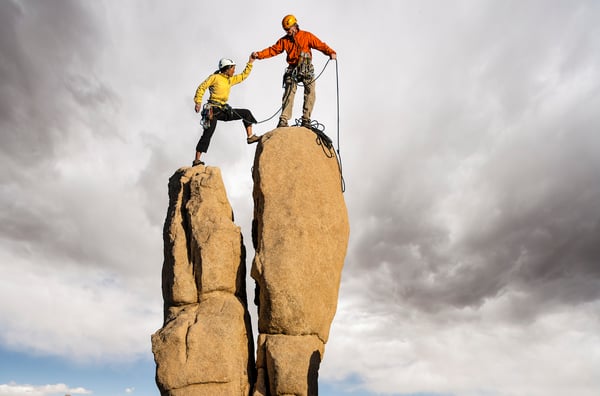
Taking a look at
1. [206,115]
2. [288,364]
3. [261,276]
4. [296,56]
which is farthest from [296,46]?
[288,364]

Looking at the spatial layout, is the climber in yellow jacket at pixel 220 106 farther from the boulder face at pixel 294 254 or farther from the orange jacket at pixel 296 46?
the boulder face at pixel 294 254

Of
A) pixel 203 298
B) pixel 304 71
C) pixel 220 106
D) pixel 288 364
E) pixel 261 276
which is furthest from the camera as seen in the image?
pixel 220 106

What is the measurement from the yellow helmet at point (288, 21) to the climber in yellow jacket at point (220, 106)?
172 cm

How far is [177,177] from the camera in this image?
18656mm

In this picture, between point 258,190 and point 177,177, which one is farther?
point 177,177

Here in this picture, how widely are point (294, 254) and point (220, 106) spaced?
22.8 feet

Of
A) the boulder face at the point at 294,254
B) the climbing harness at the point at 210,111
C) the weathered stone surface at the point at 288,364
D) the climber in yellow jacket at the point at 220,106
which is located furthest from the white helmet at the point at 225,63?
the weathered stone surface at the point at 288,364

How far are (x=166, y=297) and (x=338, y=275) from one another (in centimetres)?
585

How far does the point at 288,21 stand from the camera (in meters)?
18.9

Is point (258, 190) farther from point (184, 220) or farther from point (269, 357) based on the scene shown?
point (269, 357)

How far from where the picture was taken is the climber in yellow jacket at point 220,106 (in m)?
19.1

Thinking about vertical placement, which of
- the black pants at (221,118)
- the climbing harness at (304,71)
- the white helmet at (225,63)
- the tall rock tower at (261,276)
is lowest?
the tall rock tower at (261,276)

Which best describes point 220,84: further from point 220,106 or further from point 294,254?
point 294,254

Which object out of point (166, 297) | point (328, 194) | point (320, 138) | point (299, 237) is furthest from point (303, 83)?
point (166, 297)
